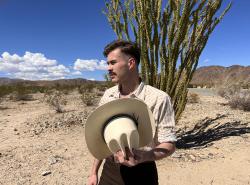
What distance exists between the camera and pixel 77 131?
287 inches

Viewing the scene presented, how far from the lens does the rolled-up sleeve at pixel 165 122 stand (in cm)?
162

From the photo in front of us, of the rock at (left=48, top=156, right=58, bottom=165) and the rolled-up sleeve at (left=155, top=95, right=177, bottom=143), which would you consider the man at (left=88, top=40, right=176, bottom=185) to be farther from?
the rock at (left=48, top=156, right=58, bottom=165)

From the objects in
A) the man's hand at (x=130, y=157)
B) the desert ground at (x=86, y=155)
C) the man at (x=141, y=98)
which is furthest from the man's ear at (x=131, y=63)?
the desert ground at (x=86, y=155)

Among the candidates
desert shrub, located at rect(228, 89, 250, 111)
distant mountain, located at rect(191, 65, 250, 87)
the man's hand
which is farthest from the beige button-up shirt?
distant mountain, located at rect(191, 65, 250, 87)

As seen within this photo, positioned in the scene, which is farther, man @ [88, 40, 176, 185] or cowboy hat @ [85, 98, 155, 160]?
man @ [88, 40, 176, 185]

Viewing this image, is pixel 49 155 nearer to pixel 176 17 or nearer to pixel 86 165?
pixel 86 165

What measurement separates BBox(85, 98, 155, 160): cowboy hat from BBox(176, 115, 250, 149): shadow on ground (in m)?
4.37

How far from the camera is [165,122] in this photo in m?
1.64

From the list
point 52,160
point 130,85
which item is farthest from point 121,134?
point 52,160

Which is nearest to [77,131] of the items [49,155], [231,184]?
[49,155]

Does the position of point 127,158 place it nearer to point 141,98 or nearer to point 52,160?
point 141,98

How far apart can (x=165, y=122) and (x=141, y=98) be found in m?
0.21

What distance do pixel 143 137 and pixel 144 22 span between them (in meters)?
3.77

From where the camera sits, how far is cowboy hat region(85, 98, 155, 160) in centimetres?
137
